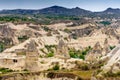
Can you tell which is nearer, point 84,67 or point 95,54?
point 84,67

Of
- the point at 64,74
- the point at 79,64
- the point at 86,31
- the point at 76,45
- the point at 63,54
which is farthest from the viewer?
the point at 86,31

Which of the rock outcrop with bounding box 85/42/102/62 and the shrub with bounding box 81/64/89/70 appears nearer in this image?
the shrub with bounding box 81/64/89/70

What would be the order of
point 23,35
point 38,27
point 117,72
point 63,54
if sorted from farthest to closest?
point 38,27
point 23,35
point 63,54
point 117,72

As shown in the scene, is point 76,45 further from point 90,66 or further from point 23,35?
point 90,66

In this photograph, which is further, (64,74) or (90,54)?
(90,54)

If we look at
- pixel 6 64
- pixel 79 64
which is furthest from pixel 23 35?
pixel 79 64

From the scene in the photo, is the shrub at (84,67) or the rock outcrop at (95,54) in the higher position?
the shrub at (84,67)

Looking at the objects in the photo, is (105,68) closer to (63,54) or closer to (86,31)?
(63,54)

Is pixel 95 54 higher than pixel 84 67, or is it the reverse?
pixel 84 67

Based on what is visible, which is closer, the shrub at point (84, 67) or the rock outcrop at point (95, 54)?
the shrub at point (84, 67)

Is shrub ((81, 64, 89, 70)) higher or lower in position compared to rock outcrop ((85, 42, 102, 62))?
higher
